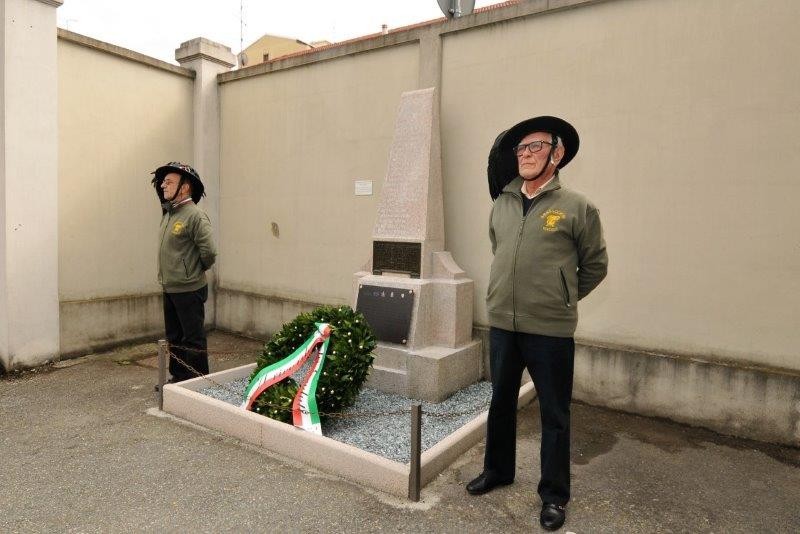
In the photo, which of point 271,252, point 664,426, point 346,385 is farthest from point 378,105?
point 664,426

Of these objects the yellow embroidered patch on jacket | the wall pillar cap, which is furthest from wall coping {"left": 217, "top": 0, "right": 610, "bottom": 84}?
the yellow embroidered patch on jacket

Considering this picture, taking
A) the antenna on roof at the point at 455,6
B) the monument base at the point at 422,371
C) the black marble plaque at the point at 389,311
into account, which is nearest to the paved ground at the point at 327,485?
the monument base at the point at 422,371

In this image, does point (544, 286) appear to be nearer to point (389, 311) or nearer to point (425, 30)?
point (389, 311)

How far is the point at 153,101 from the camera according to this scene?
7496 millimetres

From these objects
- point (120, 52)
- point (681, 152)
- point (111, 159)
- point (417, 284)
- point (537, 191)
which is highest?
point (120, 52)

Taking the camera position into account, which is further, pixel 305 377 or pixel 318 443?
pixel 305 377

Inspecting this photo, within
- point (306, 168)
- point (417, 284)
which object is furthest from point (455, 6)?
point (417, 284)

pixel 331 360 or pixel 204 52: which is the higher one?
pixel 204 52

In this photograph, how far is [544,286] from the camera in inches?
117

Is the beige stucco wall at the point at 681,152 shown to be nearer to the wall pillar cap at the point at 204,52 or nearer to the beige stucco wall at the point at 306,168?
the beige stucco wall at the point at 306,168

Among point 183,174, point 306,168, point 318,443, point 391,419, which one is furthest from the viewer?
point 306,168

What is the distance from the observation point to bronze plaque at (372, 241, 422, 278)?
5.36m

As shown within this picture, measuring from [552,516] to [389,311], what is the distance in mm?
2629

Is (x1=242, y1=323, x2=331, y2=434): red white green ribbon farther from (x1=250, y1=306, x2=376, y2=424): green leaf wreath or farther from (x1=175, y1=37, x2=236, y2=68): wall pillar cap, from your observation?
(x1=175, y1=37, x2=236, y2=68): wall pillar cap
